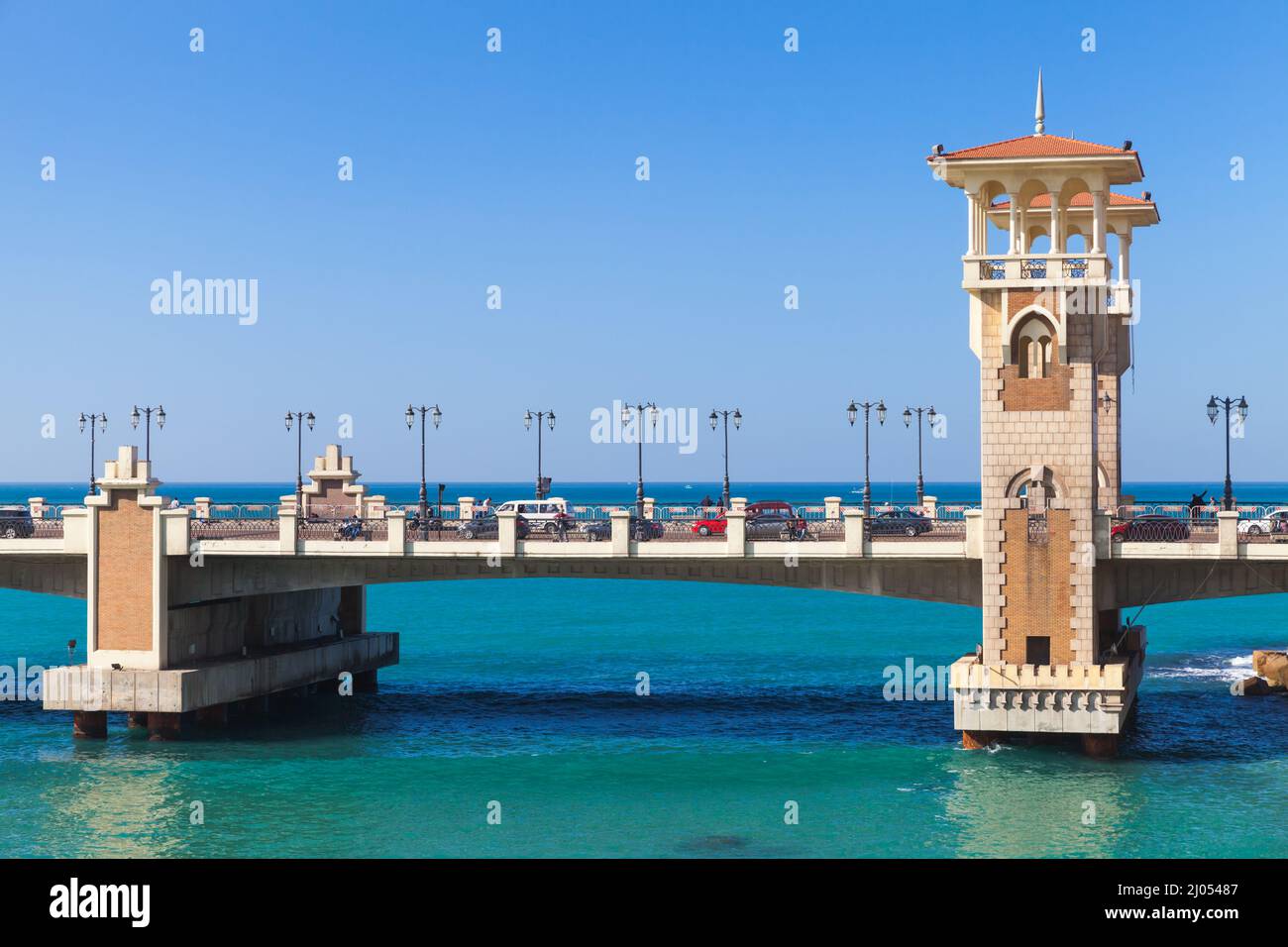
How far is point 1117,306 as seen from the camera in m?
48.9

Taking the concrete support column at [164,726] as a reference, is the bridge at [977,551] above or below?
above

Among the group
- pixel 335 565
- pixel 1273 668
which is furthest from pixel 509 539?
pixel 1273 668

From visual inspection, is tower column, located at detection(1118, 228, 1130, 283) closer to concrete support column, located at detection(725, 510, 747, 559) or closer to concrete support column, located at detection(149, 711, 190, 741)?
concrete support column, located at detection(725, 510, 747, 559)

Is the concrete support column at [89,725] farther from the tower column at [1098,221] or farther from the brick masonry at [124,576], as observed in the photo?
the tower column at [1098,221]

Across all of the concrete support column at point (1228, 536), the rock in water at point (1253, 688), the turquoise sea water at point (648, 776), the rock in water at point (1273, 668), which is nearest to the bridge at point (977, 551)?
the concrete support column at point (1228, 536)

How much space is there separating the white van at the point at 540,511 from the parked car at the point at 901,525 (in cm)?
1082

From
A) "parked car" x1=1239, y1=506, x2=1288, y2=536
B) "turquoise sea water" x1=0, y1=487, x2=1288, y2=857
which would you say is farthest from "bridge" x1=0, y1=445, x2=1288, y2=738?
"parked car" x1=1239, y1=506, x2=1288, y2=536

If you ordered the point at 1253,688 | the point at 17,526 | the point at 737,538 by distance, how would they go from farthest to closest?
the point at 1253,688 → the point at 17,526 → the point at 737,538

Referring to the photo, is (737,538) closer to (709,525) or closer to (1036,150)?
(709,525)

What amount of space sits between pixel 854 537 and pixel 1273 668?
23358 millimetres

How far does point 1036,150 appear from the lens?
42375mm

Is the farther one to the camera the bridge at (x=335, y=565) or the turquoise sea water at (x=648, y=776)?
the bridge at (x=335, y=565)

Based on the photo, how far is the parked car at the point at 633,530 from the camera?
Result: 4691 cm
